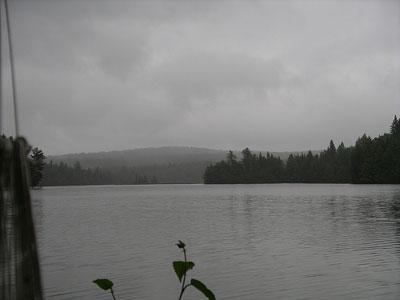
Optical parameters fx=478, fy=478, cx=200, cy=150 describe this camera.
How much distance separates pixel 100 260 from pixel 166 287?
9.80 metres

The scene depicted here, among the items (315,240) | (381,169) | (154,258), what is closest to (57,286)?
(154,258)

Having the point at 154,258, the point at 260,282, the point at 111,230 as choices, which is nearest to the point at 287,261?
the point at 260,282

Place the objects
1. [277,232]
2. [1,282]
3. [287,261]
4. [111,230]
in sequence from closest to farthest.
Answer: [1,282], [287,261], [277,232], [111,230]

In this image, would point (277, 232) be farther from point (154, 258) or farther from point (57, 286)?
point (57, 286)

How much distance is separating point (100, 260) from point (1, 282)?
90.5 feet

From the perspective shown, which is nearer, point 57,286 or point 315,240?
point 57,286

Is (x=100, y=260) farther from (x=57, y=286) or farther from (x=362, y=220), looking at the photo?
(x=362, y=220)

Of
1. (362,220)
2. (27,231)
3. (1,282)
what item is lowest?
(362,220)

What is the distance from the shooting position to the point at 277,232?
4650cm

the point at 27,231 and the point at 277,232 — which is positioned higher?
the point at 27,231

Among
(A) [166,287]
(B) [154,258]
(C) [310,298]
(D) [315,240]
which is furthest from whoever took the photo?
(D) [315,240]

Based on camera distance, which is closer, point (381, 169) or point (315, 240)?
point (315, 240)

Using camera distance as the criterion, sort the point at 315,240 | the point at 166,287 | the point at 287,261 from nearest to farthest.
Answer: the point at 166,287 → the point at 287,261 → the point at 315,240

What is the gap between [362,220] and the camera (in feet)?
186
